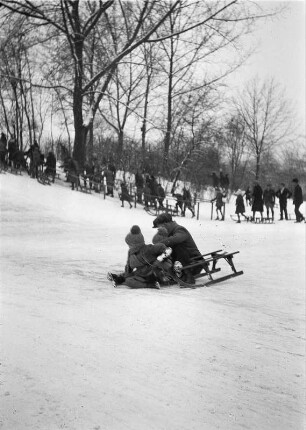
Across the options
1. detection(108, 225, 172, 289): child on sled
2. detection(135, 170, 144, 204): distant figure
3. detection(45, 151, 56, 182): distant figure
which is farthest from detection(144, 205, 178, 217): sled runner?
detection(108, 225, 172, 289): child on sled

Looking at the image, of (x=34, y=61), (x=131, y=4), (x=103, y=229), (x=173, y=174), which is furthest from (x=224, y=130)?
(x=103, y=229)

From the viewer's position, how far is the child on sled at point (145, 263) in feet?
26.0

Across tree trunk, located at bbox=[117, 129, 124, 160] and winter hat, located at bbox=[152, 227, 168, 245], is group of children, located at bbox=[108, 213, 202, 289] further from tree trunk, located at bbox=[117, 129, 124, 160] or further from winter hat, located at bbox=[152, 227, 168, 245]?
tree trunk, located at bbox=[117, 129, 124, 160]

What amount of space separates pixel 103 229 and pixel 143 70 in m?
19.0

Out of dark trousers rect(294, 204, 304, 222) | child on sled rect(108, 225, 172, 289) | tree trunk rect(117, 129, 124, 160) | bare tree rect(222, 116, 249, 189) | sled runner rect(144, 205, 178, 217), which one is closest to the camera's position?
child on sled rect(108, 225, 172, 289)

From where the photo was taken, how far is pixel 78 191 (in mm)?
22188

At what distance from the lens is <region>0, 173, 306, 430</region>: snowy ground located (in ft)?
11.6

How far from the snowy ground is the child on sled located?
11.5 inches

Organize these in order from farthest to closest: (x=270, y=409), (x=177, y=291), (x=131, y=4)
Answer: (x=131, y=4) → (x=177, y=291) → (x=270, y=409)

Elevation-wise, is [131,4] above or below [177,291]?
above

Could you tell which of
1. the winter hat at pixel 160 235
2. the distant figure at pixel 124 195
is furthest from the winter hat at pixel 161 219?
the distant figure at pixel 124 195

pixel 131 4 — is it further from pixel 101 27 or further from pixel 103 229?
pixel 103 229

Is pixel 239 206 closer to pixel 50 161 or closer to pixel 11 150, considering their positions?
pixel 50 161

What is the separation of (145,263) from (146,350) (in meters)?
3.24
